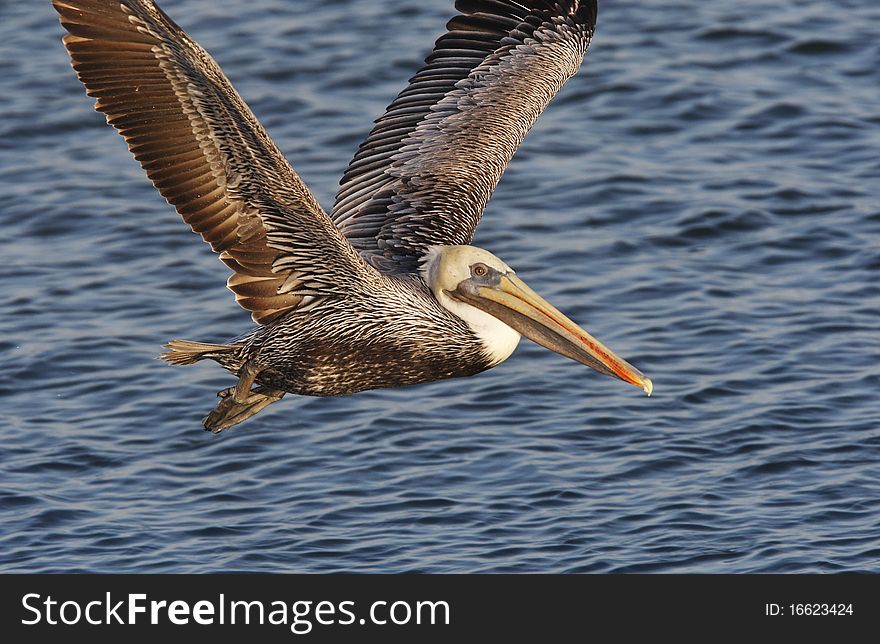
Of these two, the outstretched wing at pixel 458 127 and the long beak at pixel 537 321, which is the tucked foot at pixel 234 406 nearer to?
the outstretched wing at pixel 458 127

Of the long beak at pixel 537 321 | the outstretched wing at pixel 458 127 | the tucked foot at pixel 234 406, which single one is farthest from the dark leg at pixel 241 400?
the long beak at pixel 537 321

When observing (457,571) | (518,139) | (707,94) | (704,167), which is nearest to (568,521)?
(457,571)

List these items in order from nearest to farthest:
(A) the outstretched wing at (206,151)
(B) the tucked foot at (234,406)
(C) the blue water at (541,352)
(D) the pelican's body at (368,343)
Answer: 1. (A) the outstretched wing at (206,151)
2. (D) the pelican's body at (368,343)
3. (B) the tucked foot at (234,406)
4. (C) the blue water at (541,352)

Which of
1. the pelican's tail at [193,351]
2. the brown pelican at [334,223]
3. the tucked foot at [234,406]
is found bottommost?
the tucked foot at [234,406]

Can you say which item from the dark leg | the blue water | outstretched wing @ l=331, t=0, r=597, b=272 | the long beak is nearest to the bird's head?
the long beak

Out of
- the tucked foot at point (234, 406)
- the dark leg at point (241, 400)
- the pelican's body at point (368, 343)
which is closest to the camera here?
the pelican's body at point (368, 343)

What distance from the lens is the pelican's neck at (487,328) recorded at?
8070 millimetres

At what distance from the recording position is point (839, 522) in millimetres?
9727

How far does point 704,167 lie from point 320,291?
6764 millimetres

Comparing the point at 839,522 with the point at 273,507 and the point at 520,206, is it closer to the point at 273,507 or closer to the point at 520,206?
the point at 273,507

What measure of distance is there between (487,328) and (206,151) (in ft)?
5.14

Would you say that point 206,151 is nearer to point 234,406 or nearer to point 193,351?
point 193,351

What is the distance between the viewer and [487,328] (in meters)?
8.10

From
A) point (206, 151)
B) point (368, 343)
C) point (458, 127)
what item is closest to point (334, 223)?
point (368, 343)
